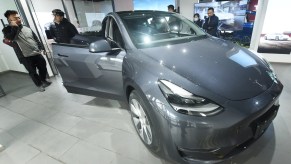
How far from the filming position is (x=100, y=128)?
1923mm

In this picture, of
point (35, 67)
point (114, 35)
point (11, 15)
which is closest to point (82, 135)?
point (114, 35)

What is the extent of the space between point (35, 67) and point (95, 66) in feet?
7.59

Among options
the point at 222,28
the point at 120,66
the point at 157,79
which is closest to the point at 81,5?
the point at 222,28

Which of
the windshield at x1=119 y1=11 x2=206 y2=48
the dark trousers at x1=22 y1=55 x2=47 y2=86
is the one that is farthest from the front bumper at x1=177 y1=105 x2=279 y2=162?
the dark trousers at x1=22 y1=55 x2=47 y2=86

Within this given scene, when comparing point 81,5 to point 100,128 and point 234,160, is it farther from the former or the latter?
point 234,160

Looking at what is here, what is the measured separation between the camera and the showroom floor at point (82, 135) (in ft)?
4.78

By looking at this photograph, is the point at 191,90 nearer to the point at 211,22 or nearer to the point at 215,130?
the point at 215,130

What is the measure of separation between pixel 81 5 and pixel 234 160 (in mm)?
6545

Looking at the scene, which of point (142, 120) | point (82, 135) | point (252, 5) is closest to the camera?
point (142, 120)

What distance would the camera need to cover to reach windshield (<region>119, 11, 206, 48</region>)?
1614 mm

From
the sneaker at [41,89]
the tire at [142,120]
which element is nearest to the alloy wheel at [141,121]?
the tire at [142,120]

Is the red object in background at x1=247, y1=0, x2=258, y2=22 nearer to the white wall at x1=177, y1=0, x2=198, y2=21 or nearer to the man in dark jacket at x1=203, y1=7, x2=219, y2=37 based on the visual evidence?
the man in dark jacket at x1=203, y1=7, x2=219, y2=37

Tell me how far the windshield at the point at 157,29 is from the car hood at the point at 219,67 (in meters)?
0.16

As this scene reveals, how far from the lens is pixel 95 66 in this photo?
6.10 feet
